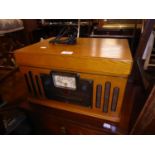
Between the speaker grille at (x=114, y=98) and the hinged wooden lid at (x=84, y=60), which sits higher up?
the hinged wooden lid at (x=84, y=60)

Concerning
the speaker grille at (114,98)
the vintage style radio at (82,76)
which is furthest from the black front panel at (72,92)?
the speaker grille at (114,98)

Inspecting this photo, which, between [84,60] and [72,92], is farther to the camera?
[72,92]

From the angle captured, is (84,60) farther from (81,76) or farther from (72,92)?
(72,92)

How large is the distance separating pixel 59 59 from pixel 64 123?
1.31ft

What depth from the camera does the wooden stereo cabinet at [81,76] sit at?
1.68ft

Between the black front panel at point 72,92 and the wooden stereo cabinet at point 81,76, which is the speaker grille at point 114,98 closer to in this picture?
the wooden stereo cabinet at point 81,76

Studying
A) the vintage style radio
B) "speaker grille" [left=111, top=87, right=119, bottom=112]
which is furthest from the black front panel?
"speaker grille" [left=111, top=87, right=119, bottom=112]

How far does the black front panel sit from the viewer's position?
0.59 meters

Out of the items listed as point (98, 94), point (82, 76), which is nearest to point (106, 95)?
point (98, 94)

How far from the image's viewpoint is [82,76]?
572 millimetres

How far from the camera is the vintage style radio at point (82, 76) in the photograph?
51 centimetres

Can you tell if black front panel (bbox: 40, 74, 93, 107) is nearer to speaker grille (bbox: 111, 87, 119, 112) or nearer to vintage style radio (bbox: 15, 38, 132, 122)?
vintage style radio (bbox: 15, 38, 132, 122)

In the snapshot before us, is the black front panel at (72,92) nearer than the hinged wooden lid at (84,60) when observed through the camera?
No
